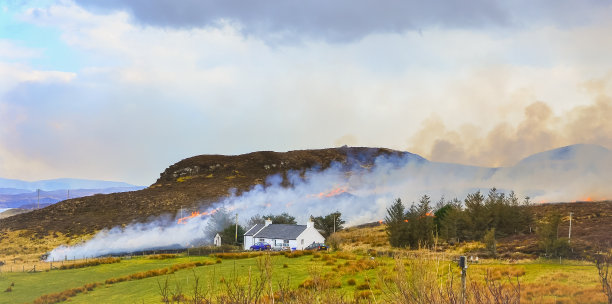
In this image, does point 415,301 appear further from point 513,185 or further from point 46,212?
point 513,185

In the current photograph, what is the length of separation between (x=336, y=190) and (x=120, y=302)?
153 m

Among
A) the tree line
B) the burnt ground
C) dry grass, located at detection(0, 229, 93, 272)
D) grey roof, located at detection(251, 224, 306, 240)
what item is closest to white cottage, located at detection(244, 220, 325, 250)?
grey roof, located at detection(251, 224, 306, 240)

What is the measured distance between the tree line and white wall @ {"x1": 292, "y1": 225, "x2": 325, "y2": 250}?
39.5 feet

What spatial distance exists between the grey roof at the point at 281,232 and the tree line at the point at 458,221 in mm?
14475

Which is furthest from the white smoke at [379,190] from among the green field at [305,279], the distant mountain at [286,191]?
the green field at [305,279]

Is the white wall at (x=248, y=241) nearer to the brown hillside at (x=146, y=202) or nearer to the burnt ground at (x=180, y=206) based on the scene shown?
the burnt ground at (x=180, y=206)

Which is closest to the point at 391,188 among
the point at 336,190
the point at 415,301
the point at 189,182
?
the point at 336,190

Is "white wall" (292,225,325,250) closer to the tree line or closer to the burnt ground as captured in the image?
the tree line

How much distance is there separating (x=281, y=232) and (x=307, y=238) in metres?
5.06

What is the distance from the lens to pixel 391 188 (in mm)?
182250

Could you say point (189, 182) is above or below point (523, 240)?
above

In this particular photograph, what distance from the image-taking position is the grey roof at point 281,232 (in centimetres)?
7294

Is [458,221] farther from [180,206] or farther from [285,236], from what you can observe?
[180,206]

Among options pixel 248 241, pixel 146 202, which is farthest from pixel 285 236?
pixel 146 202
